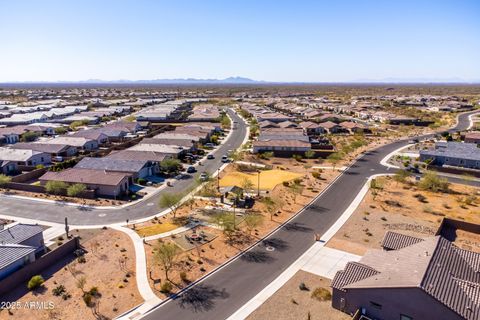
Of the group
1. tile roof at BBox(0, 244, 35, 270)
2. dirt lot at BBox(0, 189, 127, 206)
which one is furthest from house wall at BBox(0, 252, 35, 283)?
dirt lot at BBox(0, 189, 127, 206)

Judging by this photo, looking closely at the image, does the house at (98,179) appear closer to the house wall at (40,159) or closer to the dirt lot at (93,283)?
the dirt lot at (93,283)

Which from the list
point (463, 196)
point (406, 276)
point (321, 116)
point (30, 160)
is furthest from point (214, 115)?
point (406, 276)

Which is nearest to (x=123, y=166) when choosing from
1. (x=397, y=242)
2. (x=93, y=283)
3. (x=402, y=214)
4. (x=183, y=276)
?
Answer: (x=93, y=283)

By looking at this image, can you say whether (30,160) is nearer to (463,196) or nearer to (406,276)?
(406,276)

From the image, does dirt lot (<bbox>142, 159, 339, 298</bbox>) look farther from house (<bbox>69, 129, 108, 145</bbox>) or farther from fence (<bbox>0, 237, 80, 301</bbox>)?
house (<bbox>69, 129, 108, 145</bbox>)

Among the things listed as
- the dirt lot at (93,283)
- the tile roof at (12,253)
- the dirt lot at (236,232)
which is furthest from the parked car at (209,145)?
the tile roof at (12,253)

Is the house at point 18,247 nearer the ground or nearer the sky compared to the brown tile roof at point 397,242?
nearer the ground

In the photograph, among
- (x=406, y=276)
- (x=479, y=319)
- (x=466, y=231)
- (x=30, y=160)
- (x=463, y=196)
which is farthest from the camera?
(x=30, y=160)
